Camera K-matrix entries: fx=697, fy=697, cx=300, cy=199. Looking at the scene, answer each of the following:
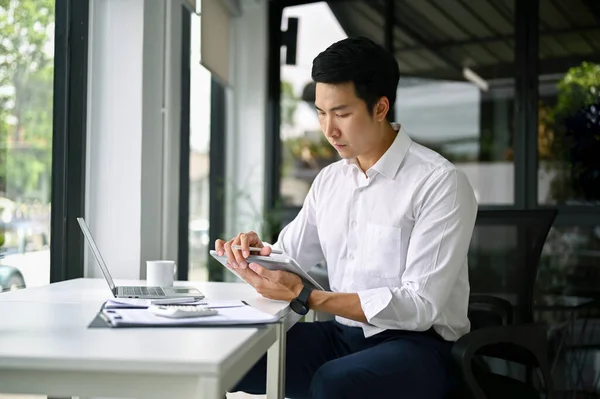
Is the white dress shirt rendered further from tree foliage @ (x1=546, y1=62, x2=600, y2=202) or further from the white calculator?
tree foliage @ (x1=546, y1=62, x2=600, y2=202)

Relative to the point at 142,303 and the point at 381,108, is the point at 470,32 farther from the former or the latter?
the point at 142,303

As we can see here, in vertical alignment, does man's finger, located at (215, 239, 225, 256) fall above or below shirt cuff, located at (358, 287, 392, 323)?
above

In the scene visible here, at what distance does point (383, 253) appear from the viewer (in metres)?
1.86

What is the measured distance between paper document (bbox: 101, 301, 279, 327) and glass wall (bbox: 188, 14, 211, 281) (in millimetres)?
2464

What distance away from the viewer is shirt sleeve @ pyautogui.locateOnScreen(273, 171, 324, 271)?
2152mm

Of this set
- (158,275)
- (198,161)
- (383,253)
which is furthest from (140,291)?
(198,161)

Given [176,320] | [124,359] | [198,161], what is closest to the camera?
[124,359]

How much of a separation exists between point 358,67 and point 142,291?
824 mm

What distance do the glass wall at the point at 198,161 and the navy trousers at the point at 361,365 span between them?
2064 mm

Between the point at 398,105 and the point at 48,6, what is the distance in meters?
→ 2.45

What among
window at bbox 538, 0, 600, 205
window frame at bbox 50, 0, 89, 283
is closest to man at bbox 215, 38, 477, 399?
window frame at bbox 50, 0, 89, 283

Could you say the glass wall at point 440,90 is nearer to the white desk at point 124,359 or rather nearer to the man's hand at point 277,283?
the man's hand at point 277,283

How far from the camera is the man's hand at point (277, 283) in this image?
169cm

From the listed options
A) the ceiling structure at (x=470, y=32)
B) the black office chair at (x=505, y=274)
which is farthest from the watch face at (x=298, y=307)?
the ceiling structure at (x=470, y=32)
